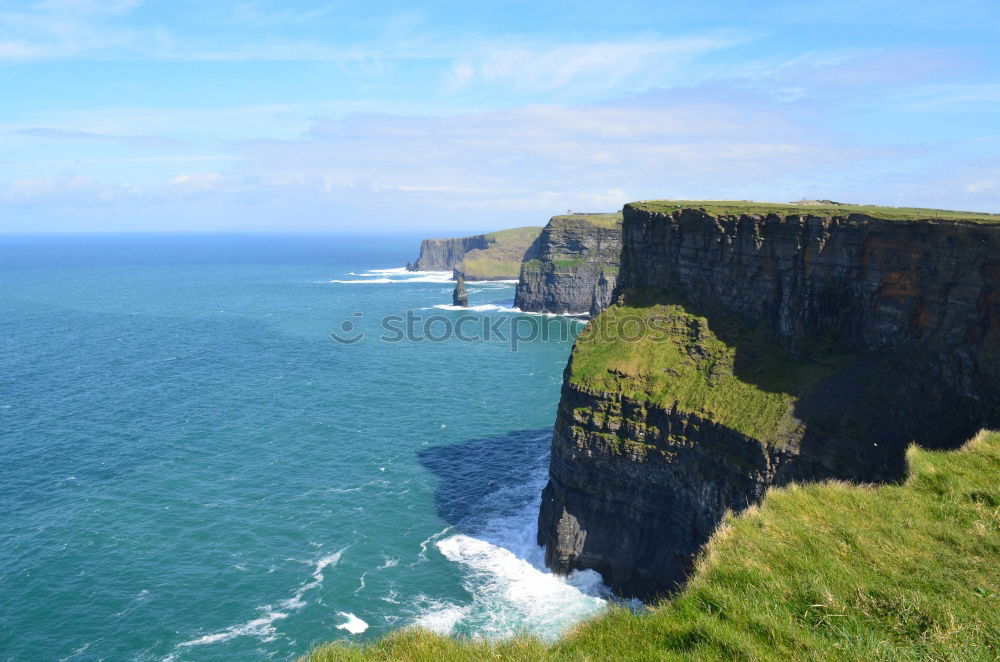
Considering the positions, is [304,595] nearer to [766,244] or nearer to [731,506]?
[731,506]

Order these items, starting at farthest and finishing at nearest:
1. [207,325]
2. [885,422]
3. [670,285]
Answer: [207,325] < [670,285] < [885,422]

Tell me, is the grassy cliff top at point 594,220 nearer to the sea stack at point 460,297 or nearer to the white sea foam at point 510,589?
the sea stack at point 460,297

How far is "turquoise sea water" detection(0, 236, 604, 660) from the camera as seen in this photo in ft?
149

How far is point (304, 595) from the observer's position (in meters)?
47.9

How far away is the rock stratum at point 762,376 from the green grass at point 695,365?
0.50ft

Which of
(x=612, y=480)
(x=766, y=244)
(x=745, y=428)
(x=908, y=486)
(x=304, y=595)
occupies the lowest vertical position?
(x=304, y=595)

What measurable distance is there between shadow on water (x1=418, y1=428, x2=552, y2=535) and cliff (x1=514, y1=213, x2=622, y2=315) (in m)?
95.7

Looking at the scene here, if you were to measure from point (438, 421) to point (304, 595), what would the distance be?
39128 millimetres

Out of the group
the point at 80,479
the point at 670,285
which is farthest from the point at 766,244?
the point at 80,479

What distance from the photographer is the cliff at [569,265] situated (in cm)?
17450

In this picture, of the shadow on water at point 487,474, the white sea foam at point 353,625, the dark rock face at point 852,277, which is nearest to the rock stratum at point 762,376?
the dark rock face at point 852,277

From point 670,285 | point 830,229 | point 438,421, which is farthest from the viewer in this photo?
point 438,421

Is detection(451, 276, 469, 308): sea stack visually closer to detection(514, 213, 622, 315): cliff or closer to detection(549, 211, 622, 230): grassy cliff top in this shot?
detection(514, 213, 622, 315): cliff

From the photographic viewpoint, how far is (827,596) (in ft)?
52.6
